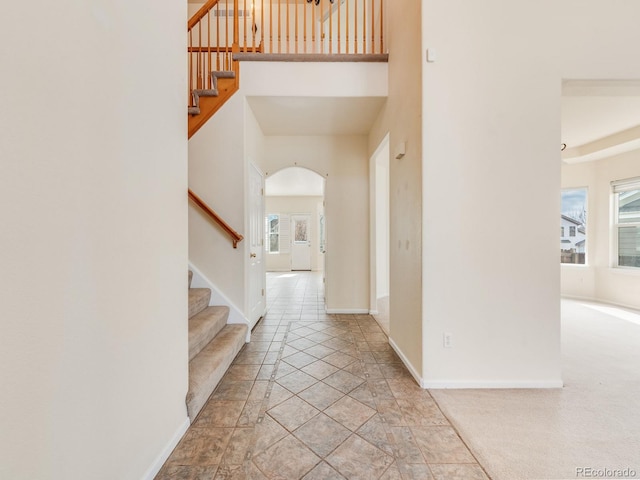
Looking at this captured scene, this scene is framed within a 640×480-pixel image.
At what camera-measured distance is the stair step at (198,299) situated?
2.45 metres

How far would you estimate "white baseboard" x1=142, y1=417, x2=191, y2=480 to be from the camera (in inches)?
48.8

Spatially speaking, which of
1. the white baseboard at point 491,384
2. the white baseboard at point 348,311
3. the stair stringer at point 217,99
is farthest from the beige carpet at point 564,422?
the stair stringer at point 217,99

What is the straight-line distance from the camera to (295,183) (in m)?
7.20

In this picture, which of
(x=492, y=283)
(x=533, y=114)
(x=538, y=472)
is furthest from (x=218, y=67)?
(x=538, y=472)

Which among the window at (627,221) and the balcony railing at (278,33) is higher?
the balcony railing at (278,33)

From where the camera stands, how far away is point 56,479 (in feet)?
2.64

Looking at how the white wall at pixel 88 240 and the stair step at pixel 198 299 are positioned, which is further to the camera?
the stair step at pixel 198 299

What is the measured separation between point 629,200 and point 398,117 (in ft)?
15.6

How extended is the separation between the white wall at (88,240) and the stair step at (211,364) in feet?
0.60

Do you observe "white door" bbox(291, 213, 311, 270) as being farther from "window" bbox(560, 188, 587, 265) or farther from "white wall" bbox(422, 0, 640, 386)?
"white wall" bbox(422, 0, 640, 386)

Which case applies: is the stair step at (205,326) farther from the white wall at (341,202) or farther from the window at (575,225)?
the window at (575,225)

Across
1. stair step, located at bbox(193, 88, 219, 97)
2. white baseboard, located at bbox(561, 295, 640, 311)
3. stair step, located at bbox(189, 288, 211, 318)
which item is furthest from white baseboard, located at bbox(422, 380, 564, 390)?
white baseboard, located at bbox(561, 295, 640, 311)

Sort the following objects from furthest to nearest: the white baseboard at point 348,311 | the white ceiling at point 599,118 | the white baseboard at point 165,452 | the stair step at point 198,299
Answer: the white baseboard at point 348,311 < the stair step at point 198,299 < the white ceiling at point 599,118 < the white baseboard at point 165,452

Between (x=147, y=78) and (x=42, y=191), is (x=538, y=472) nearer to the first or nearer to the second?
(x=42, y=191)
